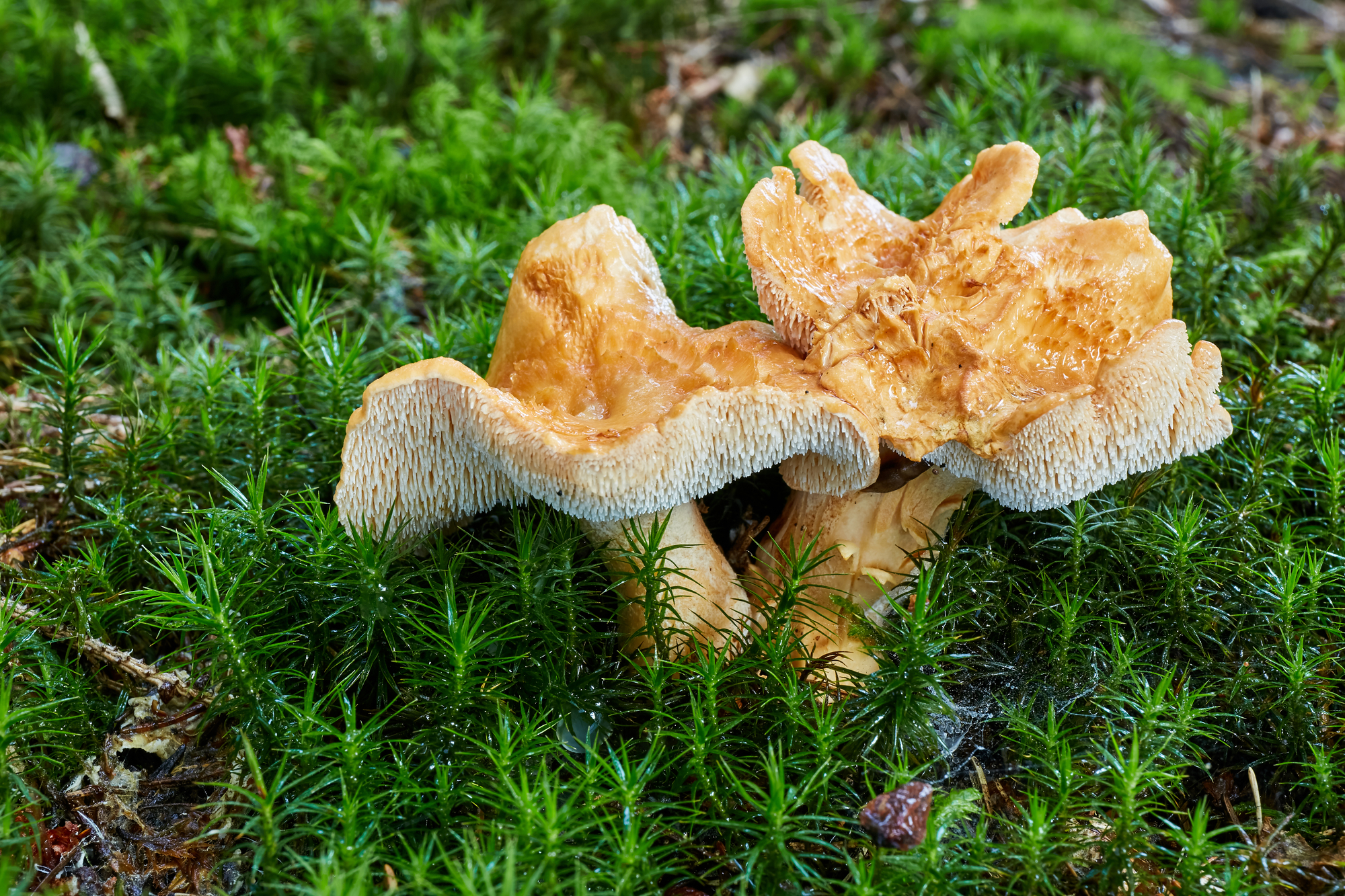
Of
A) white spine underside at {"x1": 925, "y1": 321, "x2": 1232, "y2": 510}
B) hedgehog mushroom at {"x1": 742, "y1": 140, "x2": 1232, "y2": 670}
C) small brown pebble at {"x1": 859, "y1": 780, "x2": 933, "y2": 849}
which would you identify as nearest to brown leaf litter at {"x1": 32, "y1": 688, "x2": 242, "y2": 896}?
small brown pebble at {"x1": 859, "y1": 780, "x2": 933, "y2": 849}

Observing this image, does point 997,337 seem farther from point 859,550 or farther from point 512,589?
point 512,589

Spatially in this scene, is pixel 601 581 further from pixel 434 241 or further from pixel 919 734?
pixel 434 241

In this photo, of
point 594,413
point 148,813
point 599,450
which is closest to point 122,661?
point 148,813

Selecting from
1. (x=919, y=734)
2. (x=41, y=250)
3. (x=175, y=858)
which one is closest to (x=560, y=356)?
(x=919, y=734)

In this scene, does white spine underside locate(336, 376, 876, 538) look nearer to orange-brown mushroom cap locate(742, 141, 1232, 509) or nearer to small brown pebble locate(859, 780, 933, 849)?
orange-brown mushroom cap locate(742, 141, 1232, 509)

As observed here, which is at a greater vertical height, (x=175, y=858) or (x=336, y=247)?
(x=336, y=247)

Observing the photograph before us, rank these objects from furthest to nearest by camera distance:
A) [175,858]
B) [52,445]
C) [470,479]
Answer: [52,445], [470,479], [175,858]
